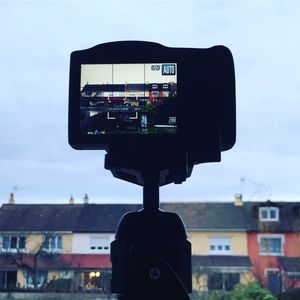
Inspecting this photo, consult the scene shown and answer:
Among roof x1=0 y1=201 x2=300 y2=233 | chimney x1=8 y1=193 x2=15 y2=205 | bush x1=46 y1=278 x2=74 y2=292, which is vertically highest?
chimney x1=8 y1=193 x2=15 y2=205

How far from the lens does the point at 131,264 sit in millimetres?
897

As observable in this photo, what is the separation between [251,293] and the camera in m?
2.52

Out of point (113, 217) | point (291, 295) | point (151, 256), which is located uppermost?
point (113, 217)

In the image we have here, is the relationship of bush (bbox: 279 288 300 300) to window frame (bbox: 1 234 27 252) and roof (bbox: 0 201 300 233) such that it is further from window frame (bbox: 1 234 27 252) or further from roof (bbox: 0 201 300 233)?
window frame (bbox: 1 234 27 252)

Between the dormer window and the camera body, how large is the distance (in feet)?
6.06

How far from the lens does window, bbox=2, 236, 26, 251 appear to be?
239 centimetres

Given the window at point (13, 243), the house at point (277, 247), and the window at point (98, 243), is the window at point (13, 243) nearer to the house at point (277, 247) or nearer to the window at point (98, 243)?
the window at point (98, 243)

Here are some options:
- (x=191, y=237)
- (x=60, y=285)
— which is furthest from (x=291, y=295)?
(x=60, y=285)

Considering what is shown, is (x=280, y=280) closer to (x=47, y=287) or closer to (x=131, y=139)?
(x=47, y=287)

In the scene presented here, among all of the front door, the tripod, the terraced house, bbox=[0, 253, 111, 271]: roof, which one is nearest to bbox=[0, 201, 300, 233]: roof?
the terraced house

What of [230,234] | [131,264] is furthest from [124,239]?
[230,234]

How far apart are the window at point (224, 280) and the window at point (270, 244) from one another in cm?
21

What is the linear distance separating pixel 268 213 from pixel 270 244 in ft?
0.54

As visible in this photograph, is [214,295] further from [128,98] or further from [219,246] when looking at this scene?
[128,98]
